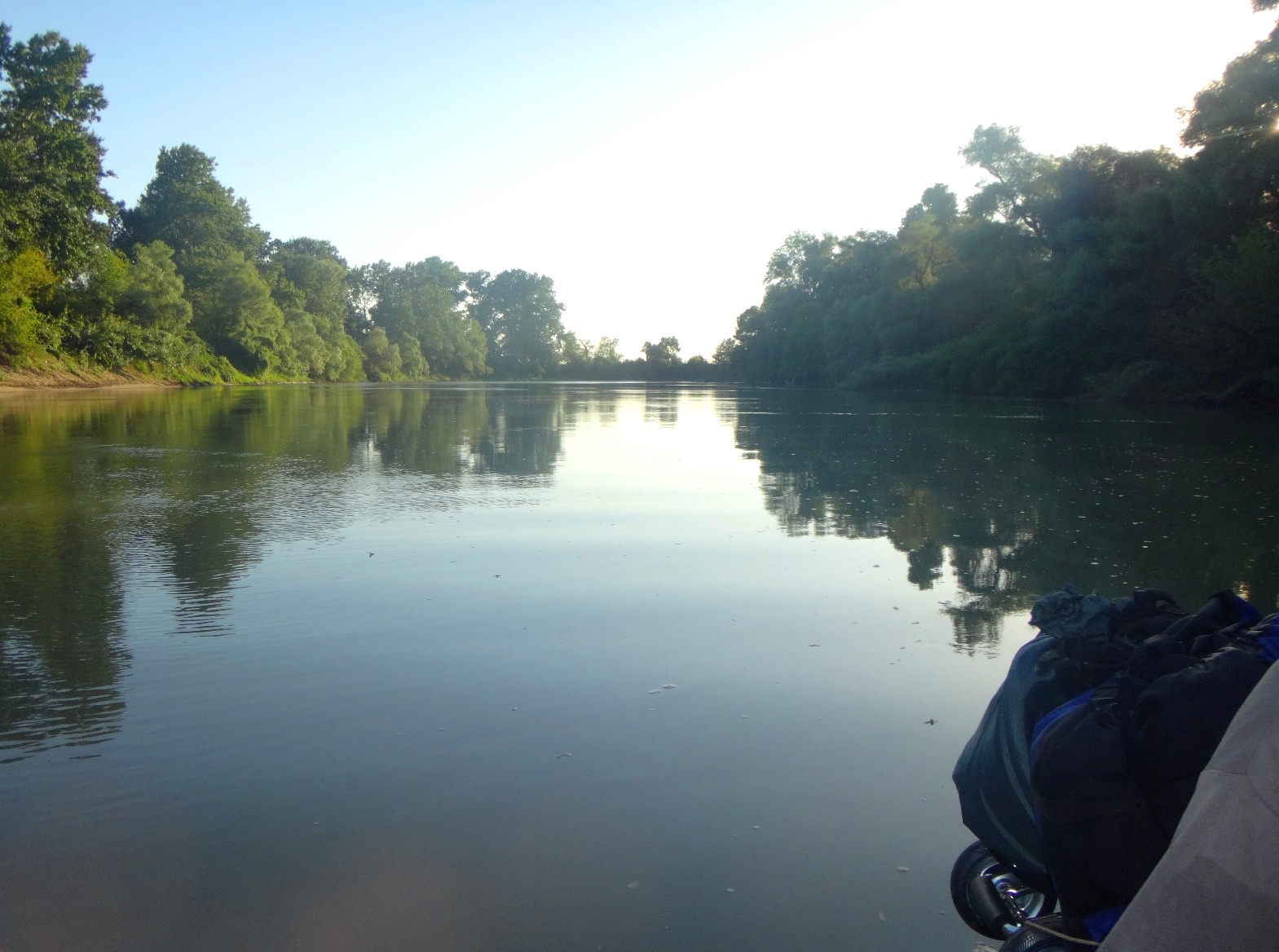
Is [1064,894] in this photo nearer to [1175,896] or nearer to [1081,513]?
[1175,896]

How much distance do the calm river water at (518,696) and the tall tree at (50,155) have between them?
35.5 m

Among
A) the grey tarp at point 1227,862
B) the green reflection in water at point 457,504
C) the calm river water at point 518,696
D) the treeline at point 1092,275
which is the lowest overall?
the calm river water at point 518,696

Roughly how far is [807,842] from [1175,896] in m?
1.66

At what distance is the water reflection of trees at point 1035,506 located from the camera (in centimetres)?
657

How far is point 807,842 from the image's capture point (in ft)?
9.91

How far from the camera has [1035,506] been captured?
386 inches

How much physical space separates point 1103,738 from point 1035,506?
8.70 m

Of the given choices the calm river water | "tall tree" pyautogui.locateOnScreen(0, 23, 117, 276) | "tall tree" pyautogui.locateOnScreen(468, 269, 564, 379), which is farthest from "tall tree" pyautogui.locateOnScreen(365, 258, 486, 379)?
the calm river water

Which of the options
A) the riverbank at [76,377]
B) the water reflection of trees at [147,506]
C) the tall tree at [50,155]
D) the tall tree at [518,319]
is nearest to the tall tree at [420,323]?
the tall tree at [518,319]

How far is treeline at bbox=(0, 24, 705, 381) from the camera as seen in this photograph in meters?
41.6

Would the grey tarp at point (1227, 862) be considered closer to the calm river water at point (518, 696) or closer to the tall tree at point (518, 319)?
the calm river water at point (518, 696)

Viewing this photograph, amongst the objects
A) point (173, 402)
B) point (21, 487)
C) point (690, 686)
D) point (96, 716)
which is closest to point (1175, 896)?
point (690, 686)

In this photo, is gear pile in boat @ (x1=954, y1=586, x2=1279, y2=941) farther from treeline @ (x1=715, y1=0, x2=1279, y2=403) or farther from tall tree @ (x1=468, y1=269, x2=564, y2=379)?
tall tree @ (x1=468, y1=269, x2=564, y2=379)

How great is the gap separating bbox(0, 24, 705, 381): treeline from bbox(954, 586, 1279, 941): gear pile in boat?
4310 centimetres
